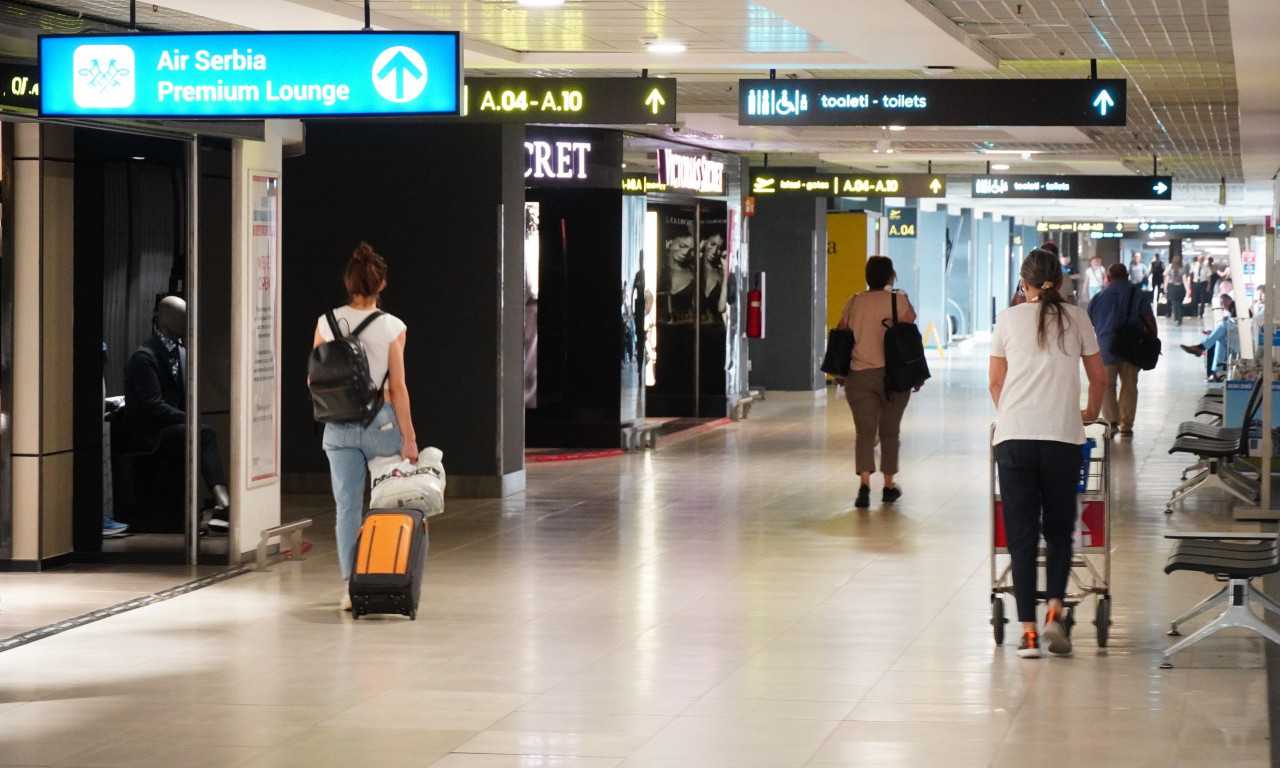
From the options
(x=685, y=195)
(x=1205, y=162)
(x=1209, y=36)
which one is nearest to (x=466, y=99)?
(x=1209, y=36)

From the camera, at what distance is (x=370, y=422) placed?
7500 millimetres

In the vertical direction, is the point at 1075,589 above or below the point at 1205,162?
below

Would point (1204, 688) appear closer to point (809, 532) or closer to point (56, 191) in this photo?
point (809, 532)

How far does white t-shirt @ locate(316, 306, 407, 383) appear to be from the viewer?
7.52m

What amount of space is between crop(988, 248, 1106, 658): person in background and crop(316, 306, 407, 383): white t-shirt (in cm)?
257

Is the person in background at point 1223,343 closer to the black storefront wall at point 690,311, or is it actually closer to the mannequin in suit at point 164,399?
the black storefront wall at point 690,311

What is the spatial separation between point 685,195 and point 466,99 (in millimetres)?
7375

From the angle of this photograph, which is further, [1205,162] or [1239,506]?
[1205,162]

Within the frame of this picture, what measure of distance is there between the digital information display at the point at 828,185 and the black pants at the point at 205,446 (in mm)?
10518

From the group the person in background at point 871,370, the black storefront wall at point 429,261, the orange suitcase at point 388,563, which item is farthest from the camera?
the black storefront wall at point 429,261

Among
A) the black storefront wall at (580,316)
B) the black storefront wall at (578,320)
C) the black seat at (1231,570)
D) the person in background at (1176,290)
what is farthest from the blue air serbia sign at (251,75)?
the person in background at (1176,290)

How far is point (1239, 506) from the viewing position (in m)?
11.1

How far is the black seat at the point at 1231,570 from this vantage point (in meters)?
6.36

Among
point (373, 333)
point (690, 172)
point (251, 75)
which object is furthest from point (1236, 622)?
point (690, 172)
